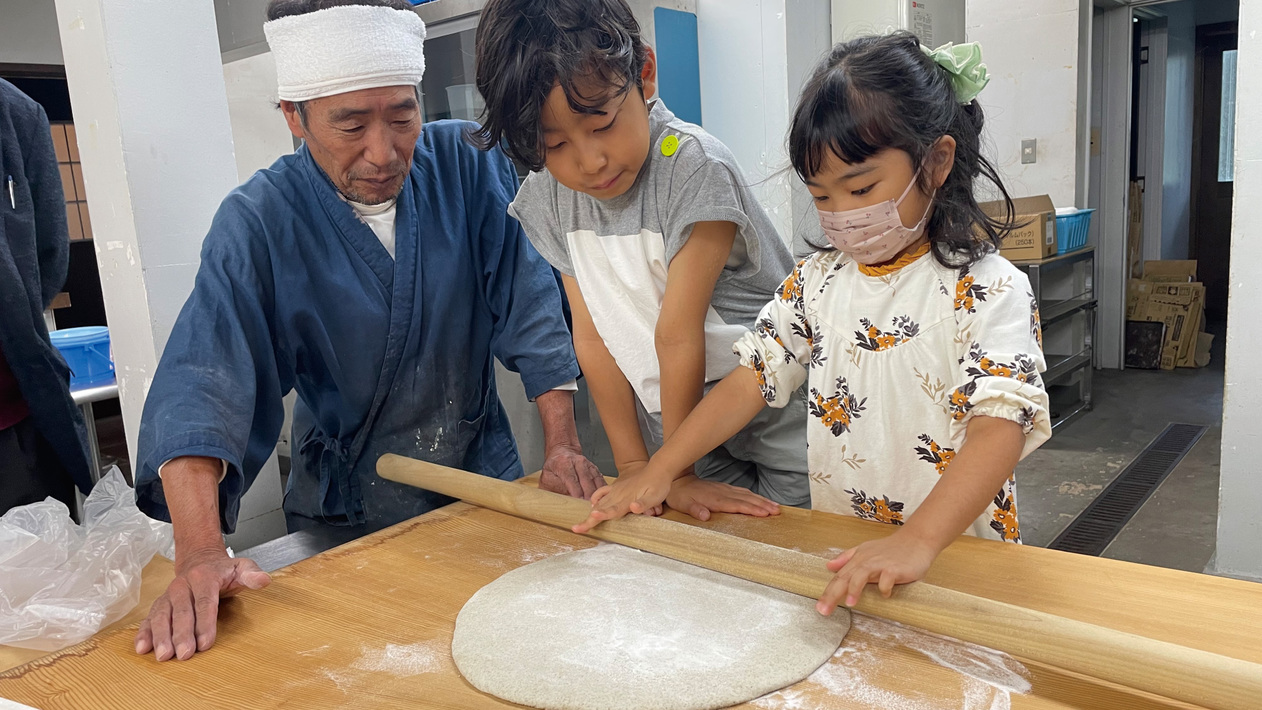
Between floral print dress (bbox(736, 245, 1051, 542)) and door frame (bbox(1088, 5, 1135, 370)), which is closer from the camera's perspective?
floral print dress (bbox(736, 245, 1051, 542))

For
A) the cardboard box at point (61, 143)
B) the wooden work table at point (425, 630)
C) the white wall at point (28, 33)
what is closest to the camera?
the wooden work table at point (425, 630)

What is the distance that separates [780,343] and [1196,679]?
2.03ft

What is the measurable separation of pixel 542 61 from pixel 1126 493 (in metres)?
3.32

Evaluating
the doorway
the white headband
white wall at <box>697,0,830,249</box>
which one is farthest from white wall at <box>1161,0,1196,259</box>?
the white headband

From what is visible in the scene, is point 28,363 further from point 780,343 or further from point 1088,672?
point 1088,672

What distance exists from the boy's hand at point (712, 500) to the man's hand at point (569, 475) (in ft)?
0.48

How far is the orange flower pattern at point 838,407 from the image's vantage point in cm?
117

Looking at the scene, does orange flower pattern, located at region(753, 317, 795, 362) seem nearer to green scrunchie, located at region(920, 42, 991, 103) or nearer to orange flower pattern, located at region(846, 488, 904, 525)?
orange flower pattern, located at region(846, 488, 904, 525)

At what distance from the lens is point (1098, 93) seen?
537 centimetres

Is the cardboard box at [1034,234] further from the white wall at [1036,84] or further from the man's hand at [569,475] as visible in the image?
the man's hand at [569,475]

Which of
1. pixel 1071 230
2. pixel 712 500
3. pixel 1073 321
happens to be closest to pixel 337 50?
pixel 712 500

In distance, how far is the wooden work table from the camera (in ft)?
2.58

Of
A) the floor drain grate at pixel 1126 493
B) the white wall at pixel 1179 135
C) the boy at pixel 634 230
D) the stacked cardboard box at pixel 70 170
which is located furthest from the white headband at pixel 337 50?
the white wall at pixel 1179 135

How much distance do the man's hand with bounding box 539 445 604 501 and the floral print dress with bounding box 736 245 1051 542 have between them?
1.01 ft
